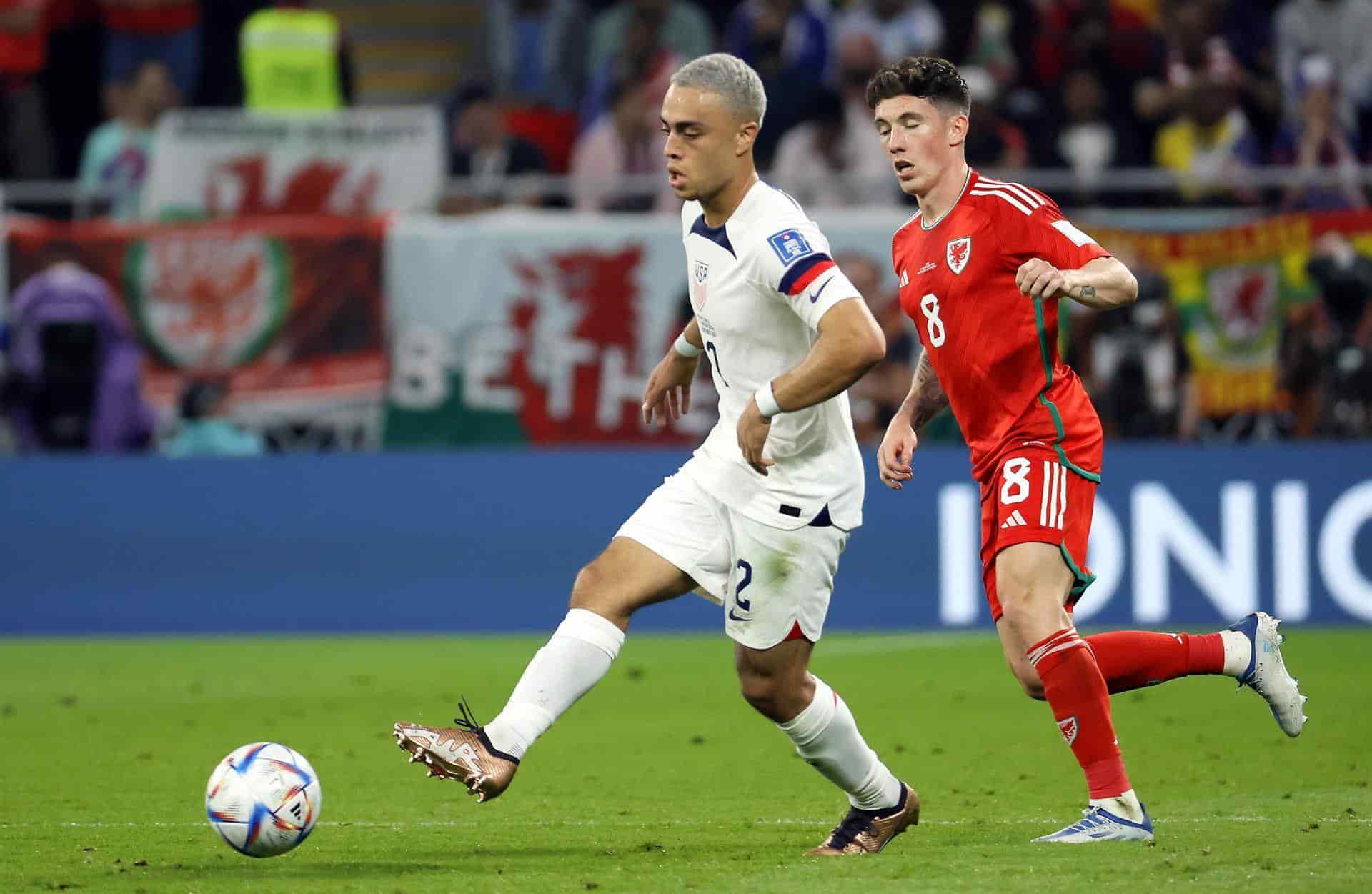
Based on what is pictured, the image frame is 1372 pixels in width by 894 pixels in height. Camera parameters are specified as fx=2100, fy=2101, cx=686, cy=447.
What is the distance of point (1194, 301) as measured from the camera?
13.5m

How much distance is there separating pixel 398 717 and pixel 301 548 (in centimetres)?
362

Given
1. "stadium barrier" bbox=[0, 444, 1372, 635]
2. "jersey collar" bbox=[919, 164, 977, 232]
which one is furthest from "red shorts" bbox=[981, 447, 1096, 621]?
"stadium barrier" bbox=[0, 444, 1372, 635]

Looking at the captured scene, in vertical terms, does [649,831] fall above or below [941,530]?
above

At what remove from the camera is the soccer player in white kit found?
6125mm

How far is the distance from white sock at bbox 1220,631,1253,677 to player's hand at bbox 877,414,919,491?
1.15 metres

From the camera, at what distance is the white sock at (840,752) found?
6.25 meters

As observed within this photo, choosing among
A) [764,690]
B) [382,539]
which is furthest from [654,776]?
[382,539]

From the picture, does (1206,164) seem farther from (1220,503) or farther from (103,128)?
(103,128)

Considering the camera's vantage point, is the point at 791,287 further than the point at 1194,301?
No

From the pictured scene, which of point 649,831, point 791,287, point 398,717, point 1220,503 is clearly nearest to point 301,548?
point 398,717

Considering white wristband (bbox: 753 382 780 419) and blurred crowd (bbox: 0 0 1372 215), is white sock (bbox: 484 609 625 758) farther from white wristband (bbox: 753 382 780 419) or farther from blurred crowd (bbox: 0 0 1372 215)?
blurred crowd (bbox: 0 0 1372 215)

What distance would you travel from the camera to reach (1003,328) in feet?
21.2

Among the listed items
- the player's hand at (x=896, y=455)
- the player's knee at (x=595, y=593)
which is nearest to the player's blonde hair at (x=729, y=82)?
the player's hand at (x=896, y=455)

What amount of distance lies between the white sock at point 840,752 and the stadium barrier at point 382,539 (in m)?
6.72
